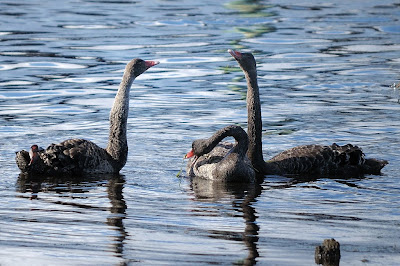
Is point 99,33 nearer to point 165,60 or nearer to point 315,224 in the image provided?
point 165,60

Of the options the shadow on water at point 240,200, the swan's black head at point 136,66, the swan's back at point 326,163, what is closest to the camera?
the shadow on water at point 240,200

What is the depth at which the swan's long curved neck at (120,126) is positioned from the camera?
34.4 ft

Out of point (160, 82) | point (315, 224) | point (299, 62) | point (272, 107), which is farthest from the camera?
point (299, 62)

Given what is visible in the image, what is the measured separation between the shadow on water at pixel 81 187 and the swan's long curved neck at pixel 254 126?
142 centimetres

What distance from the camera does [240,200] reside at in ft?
29.5

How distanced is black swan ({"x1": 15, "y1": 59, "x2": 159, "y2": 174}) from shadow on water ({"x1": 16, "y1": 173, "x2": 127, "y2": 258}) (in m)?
0.10

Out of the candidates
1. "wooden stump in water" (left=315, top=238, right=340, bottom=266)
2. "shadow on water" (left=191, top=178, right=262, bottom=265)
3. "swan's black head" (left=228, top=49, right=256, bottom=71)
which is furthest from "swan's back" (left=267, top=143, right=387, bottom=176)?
"wooden stump in water" (left=315, top=238, right=340, bottom=266)

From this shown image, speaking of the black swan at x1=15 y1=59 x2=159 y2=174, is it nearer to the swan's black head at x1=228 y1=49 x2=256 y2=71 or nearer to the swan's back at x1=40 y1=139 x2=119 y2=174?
the swan's back at x1=40 y1=139 x2=119 y2=174

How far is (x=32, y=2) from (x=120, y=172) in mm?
21342

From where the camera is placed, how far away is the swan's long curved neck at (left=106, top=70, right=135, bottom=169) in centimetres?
1048

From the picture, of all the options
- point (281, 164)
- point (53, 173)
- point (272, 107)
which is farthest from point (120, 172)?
point (272, 107)

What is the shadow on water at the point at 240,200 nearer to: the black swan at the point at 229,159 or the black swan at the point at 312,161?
the black swan at the point at 229,159

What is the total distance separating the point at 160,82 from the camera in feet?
55.6

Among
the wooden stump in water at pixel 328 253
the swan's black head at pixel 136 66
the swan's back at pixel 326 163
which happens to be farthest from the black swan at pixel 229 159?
the wooden stump in water at pixel 328 253
